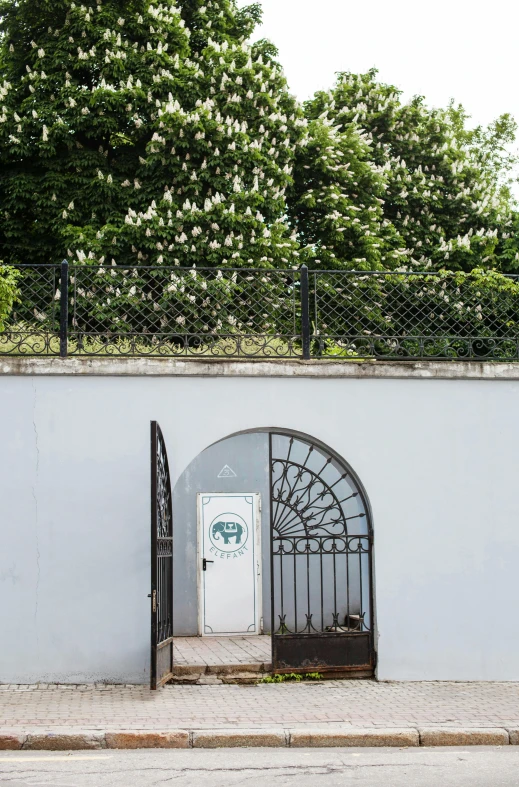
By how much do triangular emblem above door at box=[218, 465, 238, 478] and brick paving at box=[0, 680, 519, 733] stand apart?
612 cm

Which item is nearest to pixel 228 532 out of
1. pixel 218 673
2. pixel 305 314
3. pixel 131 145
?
pixel 218 673

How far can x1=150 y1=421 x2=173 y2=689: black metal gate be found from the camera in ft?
27.0

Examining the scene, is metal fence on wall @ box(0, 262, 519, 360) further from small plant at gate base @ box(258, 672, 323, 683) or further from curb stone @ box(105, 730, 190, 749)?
curb stone @ box(105, 730, 190, 749)

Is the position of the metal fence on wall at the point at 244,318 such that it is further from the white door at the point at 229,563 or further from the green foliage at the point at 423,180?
the green foliage at the point at 423,180

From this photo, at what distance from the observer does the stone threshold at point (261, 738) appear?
6.86m

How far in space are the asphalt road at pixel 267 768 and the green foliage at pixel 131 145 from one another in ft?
40.1

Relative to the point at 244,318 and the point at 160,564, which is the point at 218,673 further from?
the point at 244,318

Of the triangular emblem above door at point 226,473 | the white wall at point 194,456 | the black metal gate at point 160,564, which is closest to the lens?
the black metal gate at point 160,564

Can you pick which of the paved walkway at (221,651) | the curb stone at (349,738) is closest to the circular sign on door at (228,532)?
the paved walkway at (221,651)

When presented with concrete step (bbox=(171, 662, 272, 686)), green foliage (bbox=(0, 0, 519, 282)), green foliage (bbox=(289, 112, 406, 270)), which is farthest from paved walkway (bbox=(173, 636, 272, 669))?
green foliage (bbox=(289, 112, 406, 270))

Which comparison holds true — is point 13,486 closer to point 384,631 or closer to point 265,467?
point 384,631

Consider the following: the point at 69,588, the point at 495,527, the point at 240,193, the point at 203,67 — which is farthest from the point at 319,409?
the point at 203,67

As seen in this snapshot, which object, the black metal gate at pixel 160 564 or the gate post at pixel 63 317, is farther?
the gate post at pixel 63 317

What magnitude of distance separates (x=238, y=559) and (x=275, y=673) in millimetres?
5288
